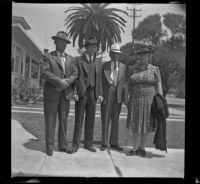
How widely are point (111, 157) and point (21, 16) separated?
9.07 ft

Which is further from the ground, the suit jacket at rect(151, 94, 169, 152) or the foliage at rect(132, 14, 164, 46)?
the foliage at rect(132, 14, 164, 46)

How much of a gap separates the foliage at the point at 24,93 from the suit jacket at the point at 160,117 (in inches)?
80.6

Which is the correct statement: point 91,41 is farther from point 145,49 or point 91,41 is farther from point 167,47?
point 167,47

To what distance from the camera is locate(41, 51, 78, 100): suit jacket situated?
16.7 ft

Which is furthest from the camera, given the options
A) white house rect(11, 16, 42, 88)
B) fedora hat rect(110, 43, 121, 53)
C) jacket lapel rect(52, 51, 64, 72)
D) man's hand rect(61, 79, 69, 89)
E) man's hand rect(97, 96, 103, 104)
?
man's hand rect(97, 96, 103, 104)

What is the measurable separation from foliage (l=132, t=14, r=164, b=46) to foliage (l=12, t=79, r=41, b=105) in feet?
6.48

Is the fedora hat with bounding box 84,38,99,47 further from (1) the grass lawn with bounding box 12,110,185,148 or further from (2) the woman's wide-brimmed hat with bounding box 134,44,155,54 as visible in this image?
(1) the grass lawn with bounding box 12,110,185,148

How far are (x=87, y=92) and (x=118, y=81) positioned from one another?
595mm

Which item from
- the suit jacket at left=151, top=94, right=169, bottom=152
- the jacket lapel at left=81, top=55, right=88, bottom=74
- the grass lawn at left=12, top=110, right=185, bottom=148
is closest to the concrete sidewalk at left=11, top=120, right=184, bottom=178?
the grass lawn at left=12, top=110, right=185, bottom=148

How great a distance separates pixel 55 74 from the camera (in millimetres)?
5156

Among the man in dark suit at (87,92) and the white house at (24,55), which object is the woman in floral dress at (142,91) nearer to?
the man in dark suit at (87,92)

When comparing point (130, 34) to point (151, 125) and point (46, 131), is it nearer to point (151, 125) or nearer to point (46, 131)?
point (151, 125)
